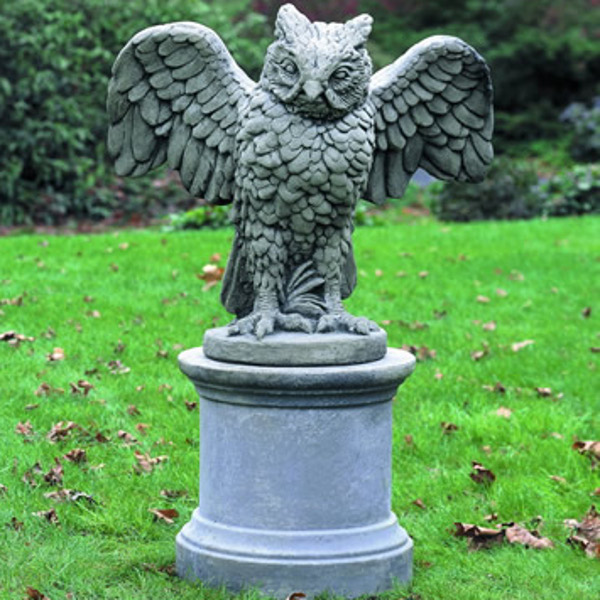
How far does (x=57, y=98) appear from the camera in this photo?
13.5m

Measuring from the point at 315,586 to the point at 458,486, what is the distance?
4.87 ft

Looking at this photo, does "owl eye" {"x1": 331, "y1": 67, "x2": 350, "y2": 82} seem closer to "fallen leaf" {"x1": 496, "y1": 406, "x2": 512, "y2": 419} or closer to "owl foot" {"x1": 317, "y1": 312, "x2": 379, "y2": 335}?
"owl foot" {"x1": 317, "y1": 312, "x2": 379, "y2": 335}

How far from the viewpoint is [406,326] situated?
804 centimetres

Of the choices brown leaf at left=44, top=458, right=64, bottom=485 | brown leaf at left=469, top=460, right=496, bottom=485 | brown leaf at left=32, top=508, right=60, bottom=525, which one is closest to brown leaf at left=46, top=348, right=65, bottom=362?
brown leaf at left=44, top=458, right=64, bottom=485

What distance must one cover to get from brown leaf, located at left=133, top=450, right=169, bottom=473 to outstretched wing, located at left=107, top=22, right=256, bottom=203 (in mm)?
1590

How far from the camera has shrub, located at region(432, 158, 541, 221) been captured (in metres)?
14.0

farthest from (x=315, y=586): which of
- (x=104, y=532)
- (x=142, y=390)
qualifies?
(x=142, y=390)

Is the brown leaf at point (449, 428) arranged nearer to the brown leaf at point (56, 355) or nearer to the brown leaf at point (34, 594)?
the brown leaf at point (56, 355)

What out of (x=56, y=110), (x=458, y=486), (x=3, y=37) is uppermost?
(x=3, y=37)

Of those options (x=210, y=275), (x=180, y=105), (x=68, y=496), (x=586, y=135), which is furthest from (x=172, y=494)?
(x=586, y=135)

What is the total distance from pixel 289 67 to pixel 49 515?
2249 mm

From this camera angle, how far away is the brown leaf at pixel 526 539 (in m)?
4.71

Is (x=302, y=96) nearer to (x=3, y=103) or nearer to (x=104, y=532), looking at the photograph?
(x=104, y=532)

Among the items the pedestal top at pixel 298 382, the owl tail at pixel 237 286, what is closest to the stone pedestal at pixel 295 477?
the pedestal top at pixel 298 382
